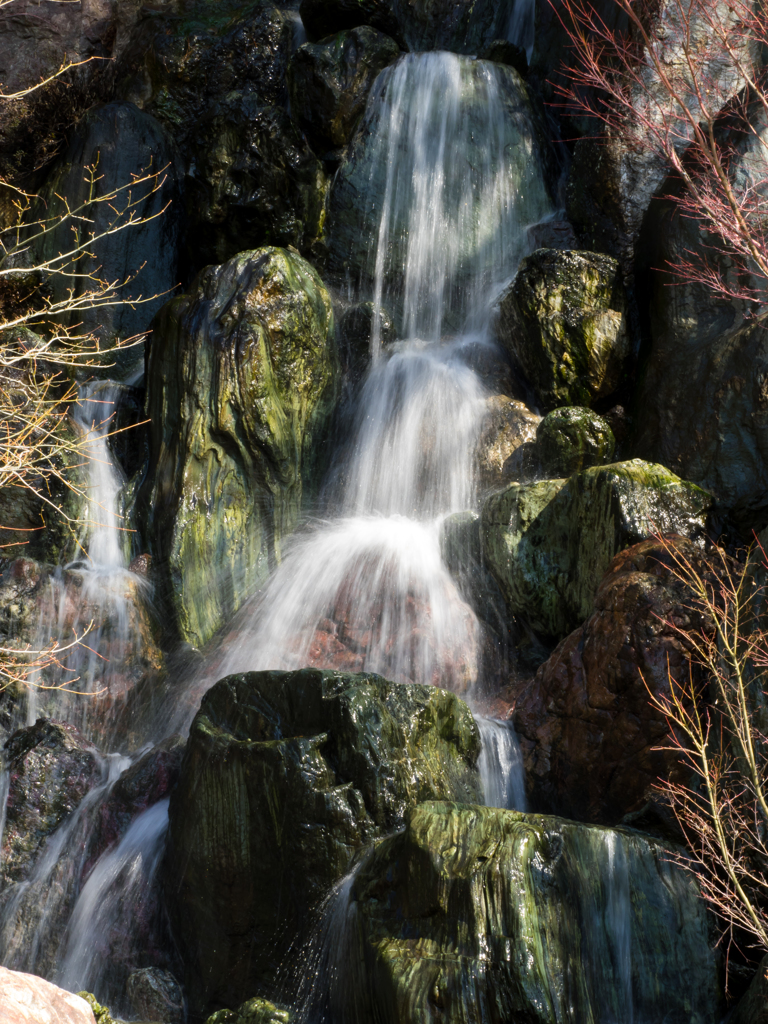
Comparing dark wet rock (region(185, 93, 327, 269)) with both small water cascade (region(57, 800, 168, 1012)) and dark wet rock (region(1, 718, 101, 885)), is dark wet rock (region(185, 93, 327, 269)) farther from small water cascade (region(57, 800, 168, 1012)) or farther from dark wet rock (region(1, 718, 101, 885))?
small water cascade (region(57, 800, 168, 1012))

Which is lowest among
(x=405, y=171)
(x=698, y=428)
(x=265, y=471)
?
(x=265, y=471)

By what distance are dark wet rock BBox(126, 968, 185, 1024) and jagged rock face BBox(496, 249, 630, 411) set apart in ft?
23.6

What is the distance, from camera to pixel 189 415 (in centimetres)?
1029

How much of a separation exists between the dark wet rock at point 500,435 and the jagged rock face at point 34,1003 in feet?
23.6

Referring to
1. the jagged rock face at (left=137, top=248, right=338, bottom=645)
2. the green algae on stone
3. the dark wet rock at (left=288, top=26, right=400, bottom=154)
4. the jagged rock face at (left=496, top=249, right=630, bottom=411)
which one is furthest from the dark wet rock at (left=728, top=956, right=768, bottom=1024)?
the dark wet rock at (left=288, top=26, right=400, bottom=154)

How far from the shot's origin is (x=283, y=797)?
19.8 feet

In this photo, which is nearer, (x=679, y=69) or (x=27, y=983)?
(x=27, y=983)

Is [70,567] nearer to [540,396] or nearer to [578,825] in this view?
[540,396]

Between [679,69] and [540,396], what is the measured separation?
4317 millimetres

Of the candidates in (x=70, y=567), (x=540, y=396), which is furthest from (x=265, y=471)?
(x=540, y=396)

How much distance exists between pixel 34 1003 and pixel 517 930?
2.39 metres

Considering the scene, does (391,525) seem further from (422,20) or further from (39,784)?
(422,20)

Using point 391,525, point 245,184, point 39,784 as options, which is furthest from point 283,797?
point 245,184

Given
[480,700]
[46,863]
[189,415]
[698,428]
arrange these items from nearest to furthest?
1. [46,863]
2. [480,700]
3. [698,428]
4. [189,415]
